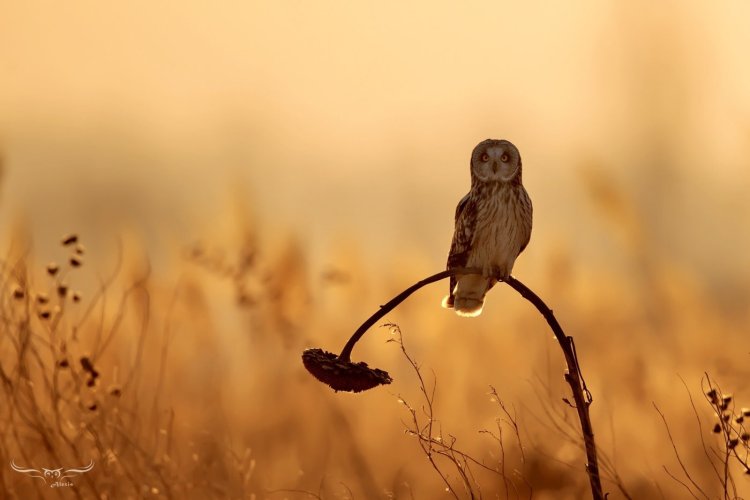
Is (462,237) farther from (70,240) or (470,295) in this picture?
(70,240)

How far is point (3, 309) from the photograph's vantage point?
3152 millimetres

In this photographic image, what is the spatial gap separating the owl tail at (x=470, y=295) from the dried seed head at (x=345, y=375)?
2933mm

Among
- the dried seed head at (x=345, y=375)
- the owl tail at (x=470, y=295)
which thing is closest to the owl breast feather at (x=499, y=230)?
the owl tail at (x=470, y=295)

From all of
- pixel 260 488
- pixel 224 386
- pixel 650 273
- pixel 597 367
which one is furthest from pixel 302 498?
pixel 650 273

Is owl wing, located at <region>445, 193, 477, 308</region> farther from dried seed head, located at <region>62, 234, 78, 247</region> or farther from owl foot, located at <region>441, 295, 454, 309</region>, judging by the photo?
dried seed head, located at <region>62, 234, 78, 247</region>

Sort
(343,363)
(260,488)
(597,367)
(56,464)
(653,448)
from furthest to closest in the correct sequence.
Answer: (597,367) < (653,448) < (260,488) < (56,464) < (343,363)

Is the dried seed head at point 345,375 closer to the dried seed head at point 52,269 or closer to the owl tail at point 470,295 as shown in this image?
the dried seed head at point 52,269

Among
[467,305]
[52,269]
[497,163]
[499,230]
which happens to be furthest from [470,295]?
[52,269]

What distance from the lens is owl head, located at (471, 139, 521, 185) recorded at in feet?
17.1

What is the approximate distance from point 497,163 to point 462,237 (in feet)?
1.32

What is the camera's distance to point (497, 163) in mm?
5219

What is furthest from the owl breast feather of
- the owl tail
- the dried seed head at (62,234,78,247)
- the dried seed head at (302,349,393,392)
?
the dried seed head at (302,349,393,392)

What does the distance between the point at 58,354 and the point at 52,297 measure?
0.85 feet

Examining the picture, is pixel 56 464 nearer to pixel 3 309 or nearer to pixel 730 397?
pixel 3 309
